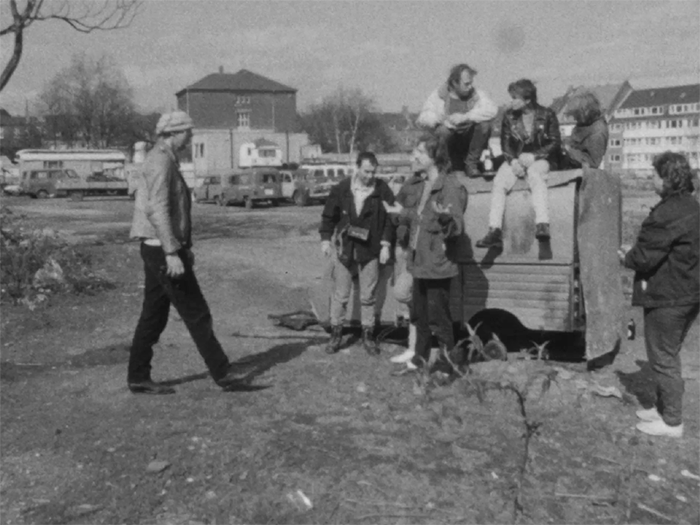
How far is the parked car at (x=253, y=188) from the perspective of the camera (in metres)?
35.0

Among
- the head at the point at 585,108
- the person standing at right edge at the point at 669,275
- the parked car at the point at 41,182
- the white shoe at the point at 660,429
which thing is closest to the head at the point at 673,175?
the person standing at right edge at the point at 669,275

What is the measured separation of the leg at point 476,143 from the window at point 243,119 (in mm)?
95286

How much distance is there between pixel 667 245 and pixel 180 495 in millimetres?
3125

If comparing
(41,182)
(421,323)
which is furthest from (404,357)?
(41,182)

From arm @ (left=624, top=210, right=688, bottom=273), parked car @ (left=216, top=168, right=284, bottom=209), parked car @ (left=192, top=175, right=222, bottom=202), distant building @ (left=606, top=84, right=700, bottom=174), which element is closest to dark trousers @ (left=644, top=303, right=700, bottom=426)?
arm @ (left=624, top=210, right=688, bottom=273)

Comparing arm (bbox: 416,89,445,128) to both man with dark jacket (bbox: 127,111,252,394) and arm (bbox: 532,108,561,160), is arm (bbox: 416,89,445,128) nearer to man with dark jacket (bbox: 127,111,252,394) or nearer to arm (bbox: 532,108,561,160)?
arm (bbox: 532,108,561,160)

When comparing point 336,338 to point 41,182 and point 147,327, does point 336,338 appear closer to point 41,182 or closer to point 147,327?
point 147,327

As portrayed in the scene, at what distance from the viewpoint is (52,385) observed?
6.39 m

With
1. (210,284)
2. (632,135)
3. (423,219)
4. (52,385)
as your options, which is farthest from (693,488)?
(632,135)

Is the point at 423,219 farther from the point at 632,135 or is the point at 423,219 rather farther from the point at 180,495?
the point at 632,135

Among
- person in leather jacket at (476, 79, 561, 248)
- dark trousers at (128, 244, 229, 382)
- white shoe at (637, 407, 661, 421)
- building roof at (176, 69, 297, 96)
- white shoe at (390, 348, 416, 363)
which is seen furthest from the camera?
building roof at (176, 69, 297, 96)

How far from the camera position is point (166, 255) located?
18.5 feet

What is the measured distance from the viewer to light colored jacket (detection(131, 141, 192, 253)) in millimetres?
5605

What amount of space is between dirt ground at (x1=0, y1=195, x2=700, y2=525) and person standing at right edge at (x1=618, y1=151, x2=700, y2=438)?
0.99 feet
